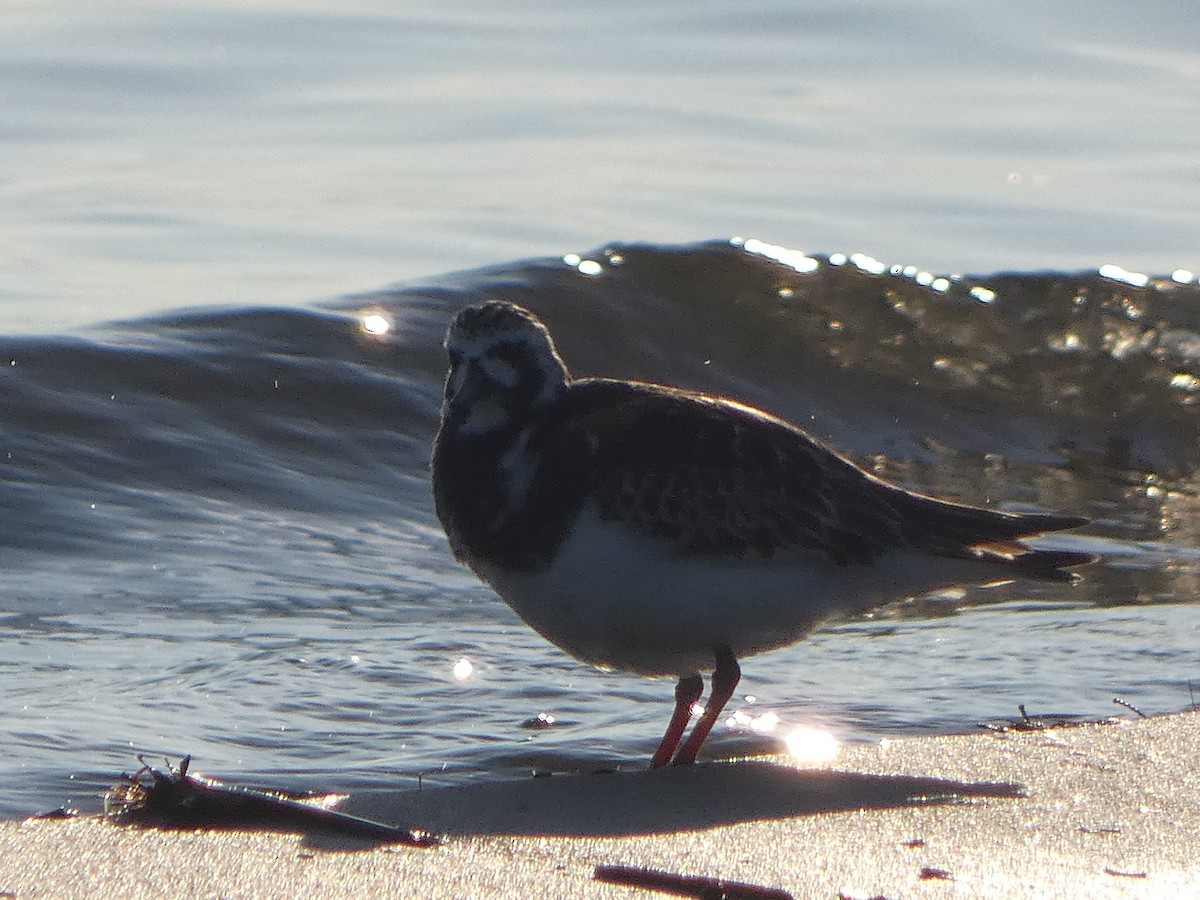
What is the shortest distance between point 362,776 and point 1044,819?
1869 mm

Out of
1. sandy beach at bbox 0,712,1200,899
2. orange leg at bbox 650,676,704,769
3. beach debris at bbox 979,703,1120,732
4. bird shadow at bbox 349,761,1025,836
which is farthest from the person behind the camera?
beach debris at bbox 979,703,1120,732

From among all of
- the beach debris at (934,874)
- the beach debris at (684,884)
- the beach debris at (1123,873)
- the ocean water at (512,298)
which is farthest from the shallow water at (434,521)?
the beach debris at (1123,873)

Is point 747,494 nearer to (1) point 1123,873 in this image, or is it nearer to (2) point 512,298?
(1) point 1123,873

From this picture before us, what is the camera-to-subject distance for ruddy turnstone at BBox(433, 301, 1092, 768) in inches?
180

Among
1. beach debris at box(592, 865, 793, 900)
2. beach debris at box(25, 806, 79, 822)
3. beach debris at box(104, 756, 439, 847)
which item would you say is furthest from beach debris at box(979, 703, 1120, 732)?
beach debris at box(25, 806, 79, 822)

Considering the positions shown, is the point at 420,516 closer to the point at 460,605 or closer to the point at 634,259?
the point at 460,605

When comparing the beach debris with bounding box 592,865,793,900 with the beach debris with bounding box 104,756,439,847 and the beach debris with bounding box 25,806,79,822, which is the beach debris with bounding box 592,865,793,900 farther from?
the beach debris with bounding box 25,806,79,822

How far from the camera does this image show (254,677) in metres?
5.91

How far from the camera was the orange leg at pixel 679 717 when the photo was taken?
16.3 feet

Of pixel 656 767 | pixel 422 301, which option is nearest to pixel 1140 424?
pixel 422 301

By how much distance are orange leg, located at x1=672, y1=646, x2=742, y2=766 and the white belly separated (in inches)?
1.3

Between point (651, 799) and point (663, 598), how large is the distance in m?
0.50

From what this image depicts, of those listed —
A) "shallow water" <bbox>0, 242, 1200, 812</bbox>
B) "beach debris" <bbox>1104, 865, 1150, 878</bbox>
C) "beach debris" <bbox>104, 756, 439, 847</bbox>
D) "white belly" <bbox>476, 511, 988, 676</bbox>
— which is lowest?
"shallow water" <bbox>0, 242, 1200, 812</bbox>

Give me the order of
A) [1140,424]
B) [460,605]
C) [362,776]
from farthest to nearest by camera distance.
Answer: [1140,424] → [460,605] → [362,776]
